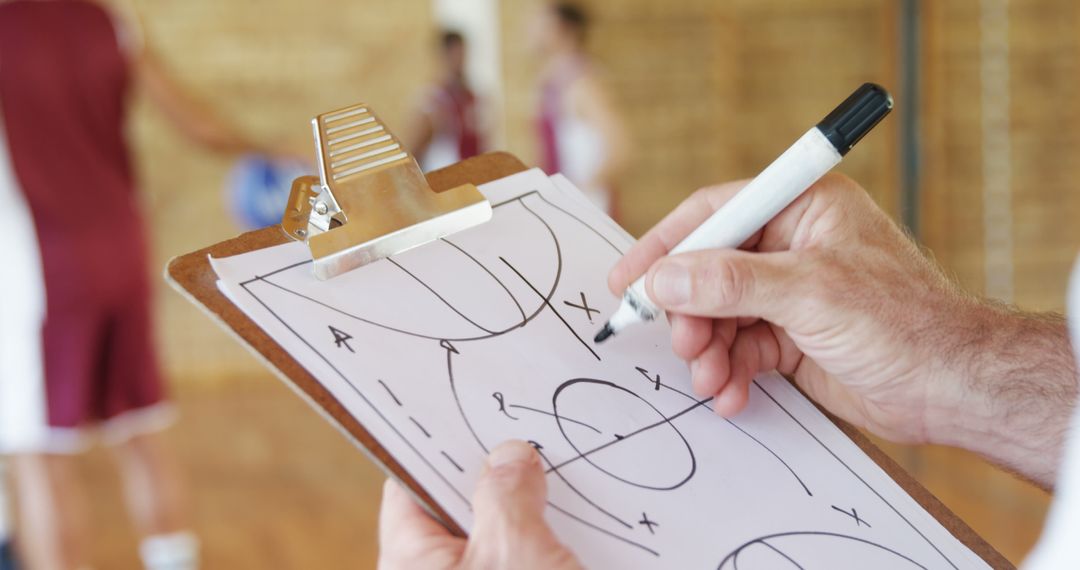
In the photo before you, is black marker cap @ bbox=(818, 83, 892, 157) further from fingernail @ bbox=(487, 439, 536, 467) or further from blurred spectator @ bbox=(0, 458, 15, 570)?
blurred spectator @ bbox=(0, 458, 15, 570)

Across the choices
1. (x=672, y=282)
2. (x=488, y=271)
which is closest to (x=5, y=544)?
(x=488, y=271)

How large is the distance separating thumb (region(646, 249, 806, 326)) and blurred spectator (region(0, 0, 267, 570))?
1540mm

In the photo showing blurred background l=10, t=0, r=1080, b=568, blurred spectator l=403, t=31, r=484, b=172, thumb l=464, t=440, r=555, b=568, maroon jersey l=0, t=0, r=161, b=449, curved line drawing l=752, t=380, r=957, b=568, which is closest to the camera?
thumb l=464, t=440, r=555, b=568

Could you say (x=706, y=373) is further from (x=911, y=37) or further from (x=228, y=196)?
(x=228, y=196)

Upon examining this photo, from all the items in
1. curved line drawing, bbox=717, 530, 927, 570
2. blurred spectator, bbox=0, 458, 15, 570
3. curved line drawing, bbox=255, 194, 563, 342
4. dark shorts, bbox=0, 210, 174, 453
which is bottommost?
blurred spectator, bbox=0, 458, 15, 570

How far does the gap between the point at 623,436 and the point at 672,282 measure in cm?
10

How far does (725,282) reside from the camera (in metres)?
0.61

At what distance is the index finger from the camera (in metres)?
0.68

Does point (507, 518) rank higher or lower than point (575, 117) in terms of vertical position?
higher

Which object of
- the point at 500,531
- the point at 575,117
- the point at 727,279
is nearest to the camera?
the point at 500,531

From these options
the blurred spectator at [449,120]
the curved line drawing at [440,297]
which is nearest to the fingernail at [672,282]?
the curved line drawing at [440,297]

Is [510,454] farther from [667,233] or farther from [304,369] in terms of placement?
[667,233]

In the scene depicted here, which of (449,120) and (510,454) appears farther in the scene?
(449,120)

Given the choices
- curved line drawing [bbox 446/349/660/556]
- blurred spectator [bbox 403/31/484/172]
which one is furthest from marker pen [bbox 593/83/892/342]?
blurred spectator [bbox 403/31/484/172]
